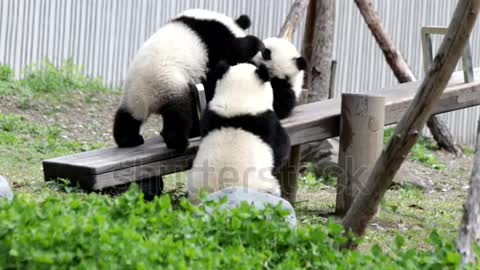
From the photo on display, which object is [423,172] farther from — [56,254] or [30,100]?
[56,254]

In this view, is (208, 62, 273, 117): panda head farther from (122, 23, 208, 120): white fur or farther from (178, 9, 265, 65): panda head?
(178, 9, 265, 65): panda head

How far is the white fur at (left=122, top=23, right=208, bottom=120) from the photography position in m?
5.83

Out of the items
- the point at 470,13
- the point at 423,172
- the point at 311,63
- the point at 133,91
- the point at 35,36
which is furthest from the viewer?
the point at 35,36

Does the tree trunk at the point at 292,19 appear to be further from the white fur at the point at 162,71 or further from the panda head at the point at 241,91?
the panda head at the point at 241,91

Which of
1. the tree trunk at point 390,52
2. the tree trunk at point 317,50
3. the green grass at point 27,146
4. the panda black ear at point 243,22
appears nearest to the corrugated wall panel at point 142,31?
the tree trunk at point 390,52

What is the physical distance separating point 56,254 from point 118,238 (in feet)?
0.85

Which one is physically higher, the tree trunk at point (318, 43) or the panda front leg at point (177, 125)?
the tree trunk at point (318, 43)

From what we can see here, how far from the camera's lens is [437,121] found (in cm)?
1017

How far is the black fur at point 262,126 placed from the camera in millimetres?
5230

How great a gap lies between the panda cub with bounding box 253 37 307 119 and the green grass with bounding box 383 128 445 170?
3.49 m

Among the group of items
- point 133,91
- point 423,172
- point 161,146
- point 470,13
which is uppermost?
point 470,13

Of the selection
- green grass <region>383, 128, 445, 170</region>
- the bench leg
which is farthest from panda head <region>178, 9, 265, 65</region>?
green grass <region>383, 128, 445, 170</region>

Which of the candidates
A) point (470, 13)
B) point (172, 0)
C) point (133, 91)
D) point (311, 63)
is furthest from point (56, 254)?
point (172, 0)

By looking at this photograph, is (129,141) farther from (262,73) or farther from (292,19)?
(292,19)
